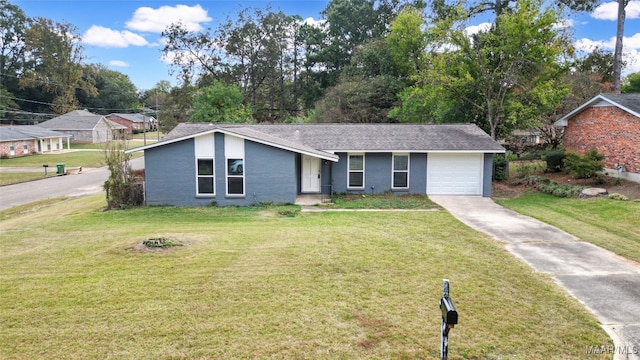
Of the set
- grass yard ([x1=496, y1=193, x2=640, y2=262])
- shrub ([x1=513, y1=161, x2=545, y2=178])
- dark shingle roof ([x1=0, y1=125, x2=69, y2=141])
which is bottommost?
grass yard ([x1=496, y1=193, x2=640, y2=262])

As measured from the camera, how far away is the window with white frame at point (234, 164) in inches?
→ 639

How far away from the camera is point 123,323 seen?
20.0 ft

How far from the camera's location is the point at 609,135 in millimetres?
19406

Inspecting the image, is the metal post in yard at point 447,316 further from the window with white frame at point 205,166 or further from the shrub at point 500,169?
the shrub at point 500,169

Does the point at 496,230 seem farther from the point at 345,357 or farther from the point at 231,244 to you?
the point at 345,357

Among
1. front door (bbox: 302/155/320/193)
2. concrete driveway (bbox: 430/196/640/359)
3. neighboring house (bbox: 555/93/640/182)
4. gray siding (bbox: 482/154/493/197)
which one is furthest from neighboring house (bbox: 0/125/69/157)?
neighboring house (bbox: 555/93/640/182)

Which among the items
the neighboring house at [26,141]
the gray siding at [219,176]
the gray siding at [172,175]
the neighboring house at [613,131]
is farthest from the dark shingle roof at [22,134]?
the neighboring house at [613,131]

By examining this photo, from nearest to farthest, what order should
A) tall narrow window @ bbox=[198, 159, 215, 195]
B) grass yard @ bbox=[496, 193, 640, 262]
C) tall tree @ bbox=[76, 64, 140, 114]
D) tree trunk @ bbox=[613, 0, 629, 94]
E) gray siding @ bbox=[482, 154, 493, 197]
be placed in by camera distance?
grass yard @ bbox=[496, 193, 640, 262] → tall narrow window @ bbox=[198, 159, 215, 195] → gray siding @ bbox=[482, 154, 493, 197] → tree trunk @ bbox=[613, 0, 629, 94] → tall tree @ bbox=[76, 64, 140, 114]

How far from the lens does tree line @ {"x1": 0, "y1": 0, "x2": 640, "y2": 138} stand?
22719mm

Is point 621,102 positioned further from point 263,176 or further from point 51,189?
point 51,189

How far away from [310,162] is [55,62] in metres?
64.7

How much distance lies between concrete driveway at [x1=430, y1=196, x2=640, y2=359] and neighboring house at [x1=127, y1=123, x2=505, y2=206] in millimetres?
4406

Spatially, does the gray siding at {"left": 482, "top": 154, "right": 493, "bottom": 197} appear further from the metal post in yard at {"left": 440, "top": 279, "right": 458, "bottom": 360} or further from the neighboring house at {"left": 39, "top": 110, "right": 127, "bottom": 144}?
the neighboring house at {"left": 39, "top": 110, "right": 127, "bottom": 144}

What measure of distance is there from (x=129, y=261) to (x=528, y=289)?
772cm
